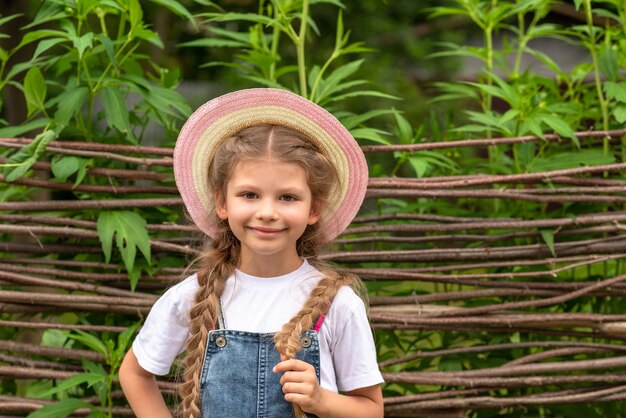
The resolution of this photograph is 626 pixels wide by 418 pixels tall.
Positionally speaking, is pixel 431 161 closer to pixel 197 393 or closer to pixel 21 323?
pixel 197 393

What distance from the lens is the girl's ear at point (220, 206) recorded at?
187cm

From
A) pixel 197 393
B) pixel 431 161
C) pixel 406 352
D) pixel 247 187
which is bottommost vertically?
pixel 197 393

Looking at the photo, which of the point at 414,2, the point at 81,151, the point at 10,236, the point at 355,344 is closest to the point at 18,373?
the point at 10,236

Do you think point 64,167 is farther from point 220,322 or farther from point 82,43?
point 220,322

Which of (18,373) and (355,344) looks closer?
(355,344)

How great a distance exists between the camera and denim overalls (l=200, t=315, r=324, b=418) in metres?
1.77

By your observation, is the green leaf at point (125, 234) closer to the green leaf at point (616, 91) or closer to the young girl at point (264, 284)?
the young girl at point (264, 284)

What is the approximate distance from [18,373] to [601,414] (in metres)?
1.65

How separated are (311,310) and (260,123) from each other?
0.38 m

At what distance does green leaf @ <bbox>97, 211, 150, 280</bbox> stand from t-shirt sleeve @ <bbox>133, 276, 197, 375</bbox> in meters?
0.48

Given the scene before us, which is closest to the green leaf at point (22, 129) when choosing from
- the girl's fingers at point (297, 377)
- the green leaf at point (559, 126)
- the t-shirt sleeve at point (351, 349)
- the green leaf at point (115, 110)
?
the green leaf at point (115, 110)

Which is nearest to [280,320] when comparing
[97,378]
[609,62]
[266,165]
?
[266,165]

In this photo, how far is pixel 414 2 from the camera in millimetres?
5980

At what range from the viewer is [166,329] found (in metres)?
1.88
